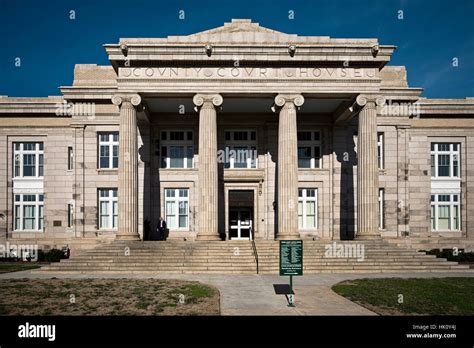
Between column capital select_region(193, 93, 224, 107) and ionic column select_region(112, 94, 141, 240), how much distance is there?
3.55 meters

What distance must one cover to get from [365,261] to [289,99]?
10.8 metres

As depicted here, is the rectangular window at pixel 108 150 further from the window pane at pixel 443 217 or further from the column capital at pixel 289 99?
the window pane at pixel 443 217

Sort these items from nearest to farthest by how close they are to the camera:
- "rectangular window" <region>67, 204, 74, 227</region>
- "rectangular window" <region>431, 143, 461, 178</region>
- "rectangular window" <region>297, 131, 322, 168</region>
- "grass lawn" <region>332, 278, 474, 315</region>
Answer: "grass lawn" <region>332, 278, 474, 315</region>, "rectangular window" <region>297, 131, 322, 168</region>, "rectangular window" <region>67, 204, 74, 227</region>, "rectangular window" <region>431, 143, 461, 178</region>

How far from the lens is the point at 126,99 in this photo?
27391mm

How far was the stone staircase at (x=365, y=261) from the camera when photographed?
2362 centimetres

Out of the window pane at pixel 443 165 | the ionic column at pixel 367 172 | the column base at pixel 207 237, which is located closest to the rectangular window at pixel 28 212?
the column base at pixel 207 237

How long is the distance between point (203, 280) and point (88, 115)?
18804 millimetres

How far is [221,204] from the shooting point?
3303cm

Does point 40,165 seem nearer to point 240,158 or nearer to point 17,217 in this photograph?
point 17,217

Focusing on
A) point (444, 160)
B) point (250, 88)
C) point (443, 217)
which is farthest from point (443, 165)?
point (250, 88)

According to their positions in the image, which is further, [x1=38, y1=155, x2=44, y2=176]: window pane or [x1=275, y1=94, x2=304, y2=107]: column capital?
[x1=38, y1=155, x2=44, y2=176]: window pane

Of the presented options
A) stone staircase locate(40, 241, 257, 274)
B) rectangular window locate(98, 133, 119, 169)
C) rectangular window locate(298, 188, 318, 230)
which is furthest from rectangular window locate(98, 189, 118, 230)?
rectangular window locate(298, 188, 318, 230)

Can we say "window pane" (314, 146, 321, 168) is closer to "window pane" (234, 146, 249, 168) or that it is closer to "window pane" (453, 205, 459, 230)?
"window pane" (234, 146, 249, 168)

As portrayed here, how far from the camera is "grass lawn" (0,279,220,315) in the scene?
1255cm
